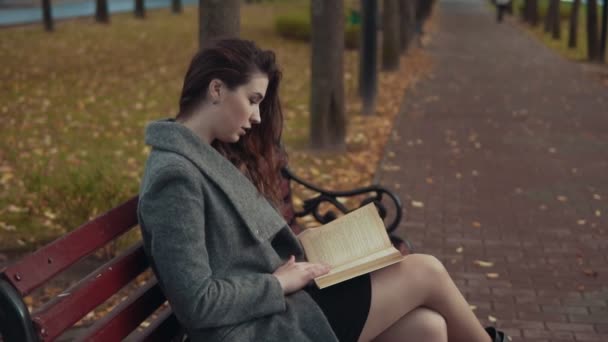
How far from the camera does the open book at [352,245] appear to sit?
3.08 metres

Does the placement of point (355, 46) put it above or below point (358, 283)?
below

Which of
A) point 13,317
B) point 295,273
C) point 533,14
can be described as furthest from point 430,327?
point 533,14

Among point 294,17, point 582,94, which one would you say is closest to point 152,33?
point 294,17

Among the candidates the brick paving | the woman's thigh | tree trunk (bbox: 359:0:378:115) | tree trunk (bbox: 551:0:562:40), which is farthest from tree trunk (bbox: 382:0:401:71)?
the woman's thigh

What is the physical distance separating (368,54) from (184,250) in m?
9.53

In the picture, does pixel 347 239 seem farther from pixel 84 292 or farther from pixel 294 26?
pixel 294 26

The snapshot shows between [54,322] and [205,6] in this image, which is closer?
[54,322]

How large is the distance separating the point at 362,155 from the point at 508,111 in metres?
3.78

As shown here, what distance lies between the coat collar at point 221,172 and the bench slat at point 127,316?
1.28 feet

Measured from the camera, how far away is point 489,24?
3447 centimetres

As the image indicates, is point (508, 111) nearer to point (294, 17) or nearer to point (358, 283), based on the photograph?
point (358, 283)

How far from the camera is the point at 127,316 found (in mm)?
2801

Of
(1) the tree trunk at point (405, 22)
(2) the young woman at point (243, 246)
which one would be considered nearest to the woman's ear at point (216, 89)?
(2) the young woman at point (243, 246)

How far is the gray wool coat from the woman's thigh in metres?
0.23
